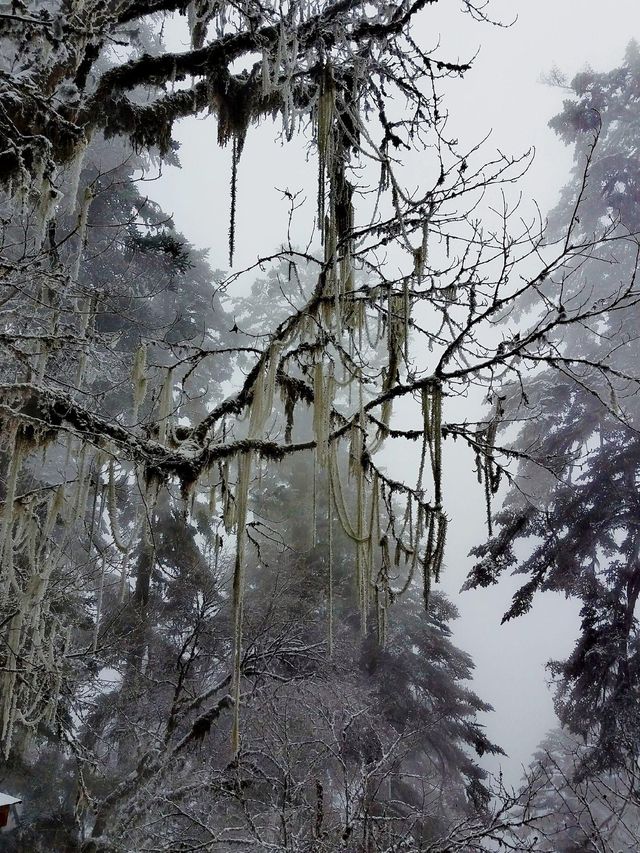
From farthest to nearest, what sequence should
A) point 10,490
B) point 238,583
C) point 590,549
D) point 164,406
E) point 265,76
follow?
point 590,549 → point 164,406 → point 265,76 → point 10,490 → point 238,583

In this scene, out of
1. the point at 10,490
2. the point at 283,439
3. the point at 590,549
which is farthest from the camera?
the point at 283,439

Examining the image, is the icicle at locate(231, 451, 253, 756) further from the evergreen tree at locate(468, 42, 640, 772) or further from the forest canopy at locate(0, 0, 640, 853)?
the evergreen tree at locate(468, 42, 640, 772)

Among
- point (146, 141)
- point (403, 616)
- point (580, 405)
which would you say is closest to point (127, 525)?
point (403, 616)

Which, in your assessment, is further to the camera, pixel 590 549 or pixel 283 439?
pixel 283 439

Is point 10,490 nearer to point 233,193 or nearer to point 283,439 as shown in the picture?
point 233,193

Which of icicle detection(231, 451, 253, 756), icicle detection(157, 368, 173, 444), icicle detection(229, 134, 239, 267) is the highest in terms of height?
icicle detection(229, 134, 239, 267)

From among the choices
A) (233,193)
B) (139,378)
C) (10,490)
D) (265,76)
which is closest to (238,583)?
(10,490)

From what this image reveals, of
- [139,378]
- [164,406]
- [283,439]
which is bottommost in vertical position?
[164,406]

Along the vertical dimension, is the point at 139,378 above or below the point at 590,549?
below

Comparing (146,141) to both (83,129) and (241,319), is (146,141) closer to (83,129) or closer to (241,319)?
(83,129)

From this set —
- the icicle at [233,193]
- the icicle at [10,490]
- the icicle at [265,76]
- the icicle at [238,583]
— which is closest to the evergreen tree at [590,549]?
the icicle at [238,583]

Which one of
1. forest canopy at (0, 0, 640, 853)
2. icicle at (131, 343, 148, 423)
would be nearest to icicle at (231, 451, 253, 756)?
forest canopy at (0, 0, 640, 853)

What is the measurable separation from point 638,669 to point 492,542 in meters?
3.11

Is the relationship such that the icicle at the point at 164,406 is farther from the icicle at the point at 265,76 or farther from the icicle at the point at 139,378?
the icicle at the point at 265,76
